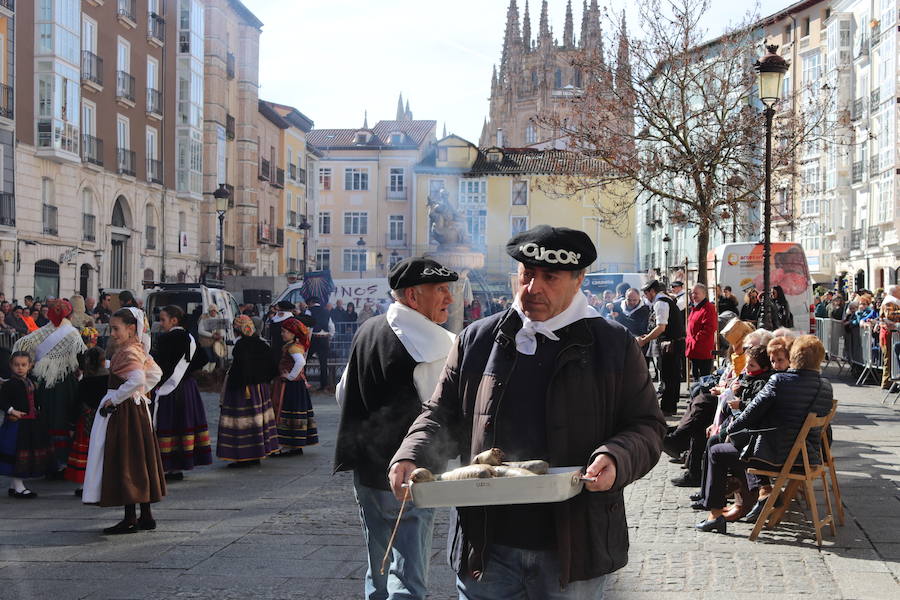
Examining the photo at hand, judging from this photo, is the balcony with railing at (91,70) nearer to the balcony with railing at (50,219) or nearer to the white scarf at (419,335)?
the balcony with railing at (50,219)

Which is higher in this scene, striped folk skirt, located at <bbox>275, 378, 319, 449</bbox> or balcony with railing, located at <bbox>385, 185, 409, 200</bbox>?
balcony with railing, located at <bbox>385, 185, 409, 200</bbox>

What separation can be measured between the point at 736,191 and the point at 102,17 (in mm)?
22015

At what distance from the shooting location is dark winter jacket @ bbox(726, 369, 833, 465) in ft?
22.8

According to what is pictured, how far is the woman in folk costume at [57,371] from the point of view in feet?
31.5

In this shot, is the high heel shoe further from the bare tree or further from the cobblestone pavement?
the bare tree

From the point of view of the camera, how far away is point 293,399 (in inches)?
447

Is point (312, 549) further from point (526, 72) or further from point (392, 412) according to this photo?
point (526, 72)

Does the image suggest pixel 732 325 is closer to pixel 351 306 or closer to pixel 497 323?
pixel 497 323

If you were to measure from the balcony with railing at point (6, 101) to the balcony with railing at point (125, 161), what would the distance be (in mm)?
5990

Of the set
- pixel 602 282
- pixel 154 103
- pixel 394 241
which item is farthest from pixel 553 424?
pixel 394 241

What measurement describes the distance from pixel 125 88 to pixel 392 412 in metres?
33.6

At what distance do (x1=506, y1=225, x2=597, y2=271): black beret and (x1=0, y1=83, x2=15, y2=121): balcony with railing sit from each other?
28614 millimetres

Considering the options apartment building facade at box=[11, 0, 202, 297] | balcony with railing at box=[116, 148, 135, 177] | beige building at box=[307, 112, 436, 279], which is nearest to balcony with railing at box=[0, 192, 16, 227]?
apartment building facade at box=[11, 0, 202, 297]

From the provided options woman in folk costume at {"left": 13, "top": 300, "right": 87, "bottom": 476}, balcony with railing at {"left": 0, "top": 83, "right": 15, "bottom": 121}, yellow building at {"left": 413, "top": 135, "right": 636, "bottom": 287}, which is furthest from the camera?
yellow building at {"left": 413, "top": 135, "right": 636, "bottom": 287}
